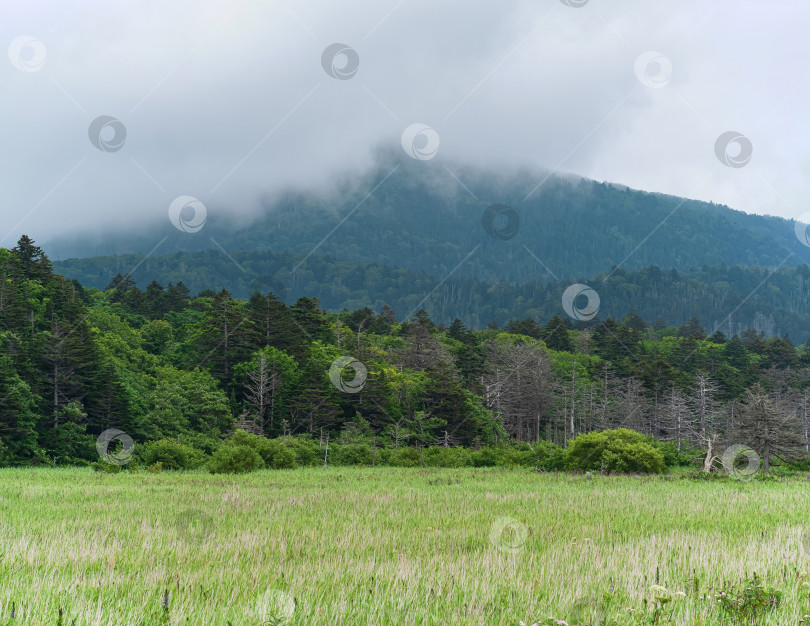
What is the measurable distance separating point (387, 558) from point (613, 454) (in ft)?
78.6

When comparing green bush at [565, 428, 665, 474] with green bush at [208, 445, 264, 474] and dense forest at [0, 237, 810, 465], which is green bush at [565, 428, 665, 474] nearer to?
dense forest at [0, 237, 810, 465]

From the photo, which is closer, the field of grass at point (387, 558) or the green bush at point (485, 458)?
the field of grass at point (387, 558)

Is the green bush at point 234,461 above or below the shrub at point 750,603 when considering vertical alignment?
below

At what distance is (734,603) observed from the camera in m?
6.03

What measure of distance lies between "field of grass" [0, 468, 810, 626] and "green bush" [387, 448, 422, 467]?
69.1 feet

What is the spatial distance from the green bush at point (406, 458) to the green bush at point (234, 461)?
10.5 m

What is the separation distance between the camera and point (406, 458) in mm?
38000

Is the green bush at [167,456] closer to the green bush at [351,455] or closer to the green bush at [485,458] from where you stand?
the green bush at [351,455]

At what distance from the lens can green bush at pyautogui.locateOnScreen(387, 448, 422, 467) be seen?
37562 mm

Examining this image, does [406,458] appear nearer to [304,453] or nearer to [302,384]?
Result: [304,453]

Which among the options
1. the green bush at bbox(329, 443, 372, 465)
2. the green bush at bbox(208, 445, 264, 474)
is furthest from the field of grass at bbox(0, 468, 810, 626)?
the green bush at bbox(329, 443, 372, 465)

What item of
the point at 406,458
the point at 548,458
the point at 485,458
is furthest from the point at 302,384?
the point at 548,458

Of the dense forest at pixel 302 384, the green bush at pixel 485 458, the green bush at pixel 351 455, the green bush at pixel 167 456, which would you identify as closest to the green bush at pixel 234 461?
the green bush at pixel 167 456

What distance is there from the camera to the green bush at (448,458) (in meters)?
37.4
